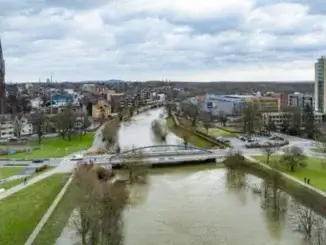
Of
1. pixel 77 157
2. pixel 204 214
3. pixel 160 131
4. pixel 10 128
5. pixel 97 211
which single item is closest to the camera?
pixel 97 211

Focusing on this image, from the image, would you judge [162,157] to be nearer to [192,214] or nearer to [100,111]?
[192,214]

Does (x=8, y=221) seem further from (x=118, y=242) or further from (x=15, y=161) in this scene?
(x=15, y=161)

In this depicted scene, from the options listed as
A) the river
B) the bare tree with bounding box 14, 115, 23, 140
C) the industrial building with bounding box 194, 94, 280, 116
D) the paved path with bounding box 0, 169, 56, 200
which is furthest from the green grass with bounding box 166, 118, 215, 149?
the industrial building with bounding box 194, 94, 280, 116

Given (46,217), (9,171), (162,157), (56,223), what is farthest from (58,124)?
(56,223)

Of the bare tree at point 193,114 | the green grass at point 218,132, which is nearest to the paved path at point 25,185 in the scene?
the green grass at point 218,132

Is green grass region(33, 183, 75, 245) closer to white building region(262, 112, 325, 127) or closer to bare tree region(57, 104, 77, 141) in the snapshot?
bare tree region(57, 104, 77, 141)

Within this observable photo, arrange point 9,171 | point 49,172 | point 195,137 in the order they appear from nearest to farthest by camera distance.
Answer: point 49,172 → point 9,171 → point 195,137

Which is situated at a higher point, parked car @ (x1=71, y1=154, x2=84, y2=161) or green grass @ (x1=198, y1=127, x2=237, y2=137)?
green grass @ (x1=198, y1=127, x2=237, y2=137)

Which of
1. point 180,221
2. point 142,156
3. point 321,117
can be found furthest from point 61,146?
point 321,117
